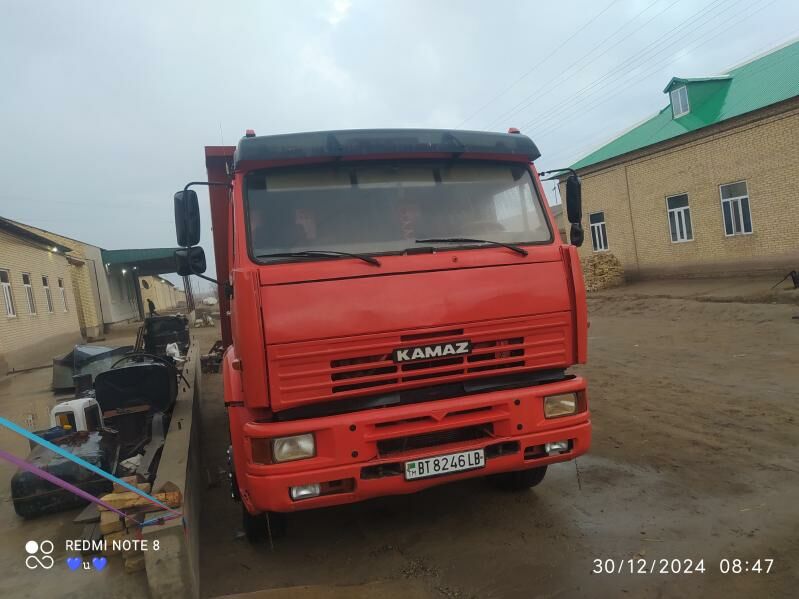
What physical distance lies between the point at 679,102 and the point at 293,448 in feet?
68.2

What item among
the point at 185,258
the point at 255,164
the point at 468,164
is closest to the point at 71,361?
the point at 185,258

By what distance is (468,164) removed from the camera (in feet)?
11.7

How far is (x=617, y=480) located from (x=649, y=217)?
1729 cm

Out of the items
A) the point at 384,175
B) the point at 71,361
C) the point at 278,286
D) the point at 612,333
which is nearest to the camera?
the point at 278,286

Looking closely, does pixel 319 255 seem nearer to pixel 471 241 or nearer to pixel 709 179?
pixel 471 241

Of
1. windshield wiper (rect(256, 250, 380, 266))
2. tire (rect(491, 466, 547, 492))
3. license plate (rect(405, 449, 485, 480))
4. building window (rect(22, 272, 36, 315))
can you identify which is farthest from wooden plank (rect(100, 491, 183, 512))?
building window (rect(22, 272, 36, 315))

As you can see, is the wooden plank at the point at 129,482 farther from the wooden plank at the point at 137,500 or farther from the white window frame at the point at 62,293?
the white window frame at the point at 62,293

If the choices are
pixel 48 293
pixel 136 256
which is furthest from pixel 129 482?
pixel 136 256

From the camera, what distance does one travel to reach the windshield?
10.3 feet

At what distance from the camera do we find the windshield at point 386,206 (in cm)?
315

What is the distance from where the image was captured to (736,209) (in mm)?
16078

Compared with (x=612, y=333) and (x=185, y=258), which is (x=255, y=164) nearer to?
(x=185, y=258)

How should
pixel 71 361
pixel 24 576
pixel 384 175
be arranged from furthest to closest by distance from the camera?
pixel 71 361, pixel 384 175, pixel 24 576

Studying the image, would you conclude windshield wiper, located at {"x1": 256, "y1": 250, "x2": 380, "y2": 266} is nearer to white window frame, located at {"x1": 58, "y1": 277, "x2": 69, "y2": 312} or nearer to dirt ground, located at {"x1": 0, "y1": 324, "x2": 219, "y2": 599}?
dirt ground, located at {"x1": 0, "y1": 324, "x2": 219, "y2": 599}
